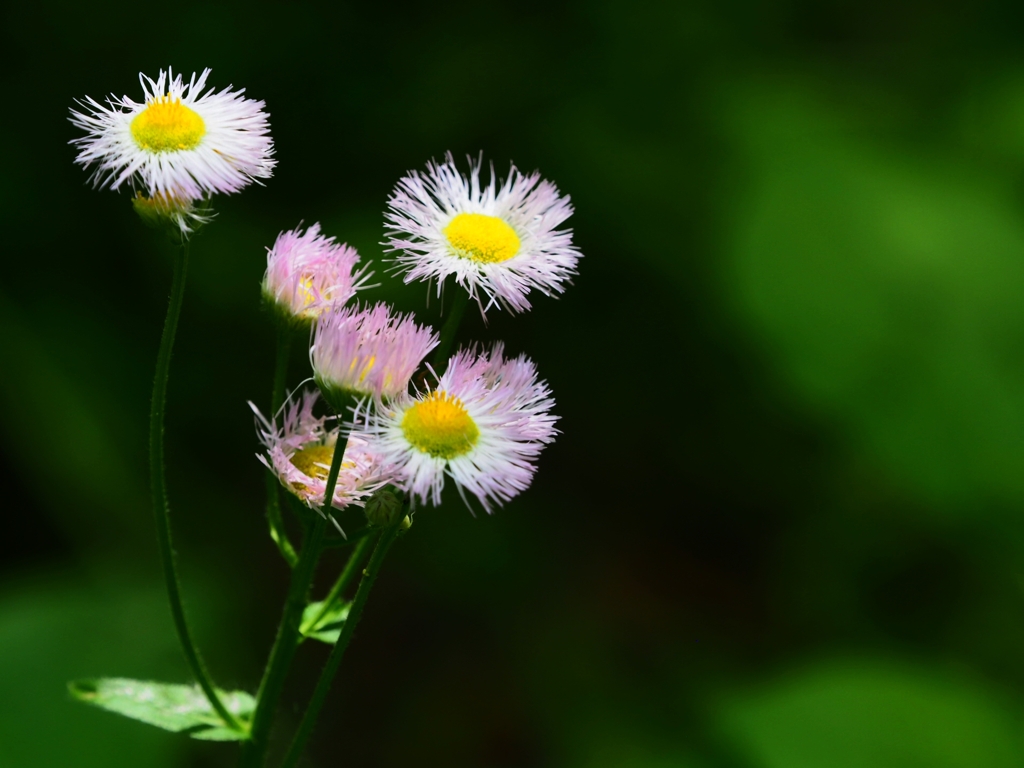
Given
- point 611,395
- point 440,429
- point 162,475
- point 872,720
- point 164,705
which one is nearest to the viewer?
point 440,429

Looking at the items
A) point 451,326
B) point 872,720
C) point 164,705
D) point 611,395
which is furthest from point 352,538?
point 611,395

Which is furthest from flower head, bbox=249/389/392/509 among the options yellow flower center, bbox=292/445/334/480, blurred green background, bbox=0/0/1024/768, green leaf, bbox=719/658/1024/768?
green leaf, bbox=719/658/1024/768

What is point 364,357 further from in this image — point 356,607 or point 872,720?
point 872,720

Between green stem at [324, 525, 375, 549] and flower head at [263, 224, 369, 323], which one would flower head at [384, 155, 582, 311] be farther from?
green stem at [324, 525, 375, 549]

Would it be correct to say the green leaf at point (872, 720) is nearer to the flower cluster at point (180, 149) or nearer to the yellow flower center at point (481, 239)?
the yellow flower center at point (481, 239)

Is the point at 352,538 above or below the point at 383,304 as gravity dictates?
below

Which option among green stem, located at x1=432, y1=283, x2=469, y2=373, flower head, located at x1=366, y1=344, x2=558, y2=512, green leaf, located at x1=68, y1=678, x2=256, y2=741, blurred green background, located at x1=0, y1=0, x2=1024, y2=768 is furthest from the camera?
blurred green background, located at x1=0, y1=0, x2=1024, y2=768

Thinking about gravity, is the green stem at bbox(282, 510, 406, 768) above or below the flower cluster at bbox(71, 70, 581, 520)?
below

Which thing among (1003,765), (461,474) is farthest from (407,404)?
(1003,765)
